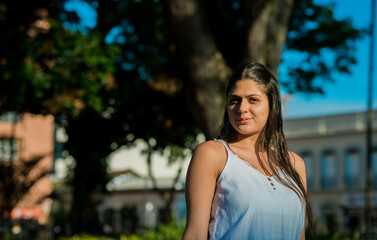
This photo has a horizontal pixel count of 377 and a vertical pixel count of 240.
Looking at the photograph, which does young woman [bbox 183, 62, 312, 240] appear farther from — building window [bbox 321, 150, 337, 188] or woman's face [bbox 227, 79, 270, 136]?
building window [bbox 321, 150, 337, 188]

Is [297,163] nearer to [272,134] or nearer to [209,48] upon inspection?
[272,134]

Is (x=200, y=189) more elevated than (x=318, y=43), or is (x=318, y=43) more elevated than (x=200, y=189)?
(x=318, y=43)

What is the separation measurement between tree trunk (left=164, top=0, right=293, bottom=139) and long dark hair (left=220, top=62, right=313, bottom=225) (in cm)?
555

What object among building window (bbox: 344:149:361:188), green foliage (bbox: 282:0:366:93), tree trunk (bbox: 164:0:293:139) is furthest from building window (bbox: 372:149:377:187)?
tree trunk (bbox: 164:0:293:139)

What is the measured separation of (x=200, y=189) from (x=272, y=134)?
1.43 ft

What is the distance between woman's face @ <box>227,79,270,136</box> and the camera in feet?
7.70

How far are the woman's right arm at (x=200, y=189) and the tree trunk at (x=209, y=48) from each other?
5.83 metres

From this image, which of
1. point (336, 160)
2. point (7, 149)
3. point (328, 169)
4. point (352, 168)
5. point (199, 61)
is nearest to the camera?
point (199, 61)

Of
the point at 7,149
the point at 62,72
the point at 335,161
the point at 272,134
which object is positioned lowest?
the point at 272,134

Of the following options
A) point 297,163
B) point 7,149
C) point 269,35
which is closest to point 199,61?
point 269,35

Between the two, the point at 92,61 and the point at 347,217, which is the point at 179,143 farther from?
the point at 347,217

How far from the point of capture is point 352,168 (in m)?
45.7

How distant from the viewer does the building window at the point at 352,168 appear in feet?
148

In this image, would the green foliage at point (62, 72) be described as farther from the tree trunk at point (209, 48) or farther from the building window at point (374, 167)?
the building window at point (374, 167)
